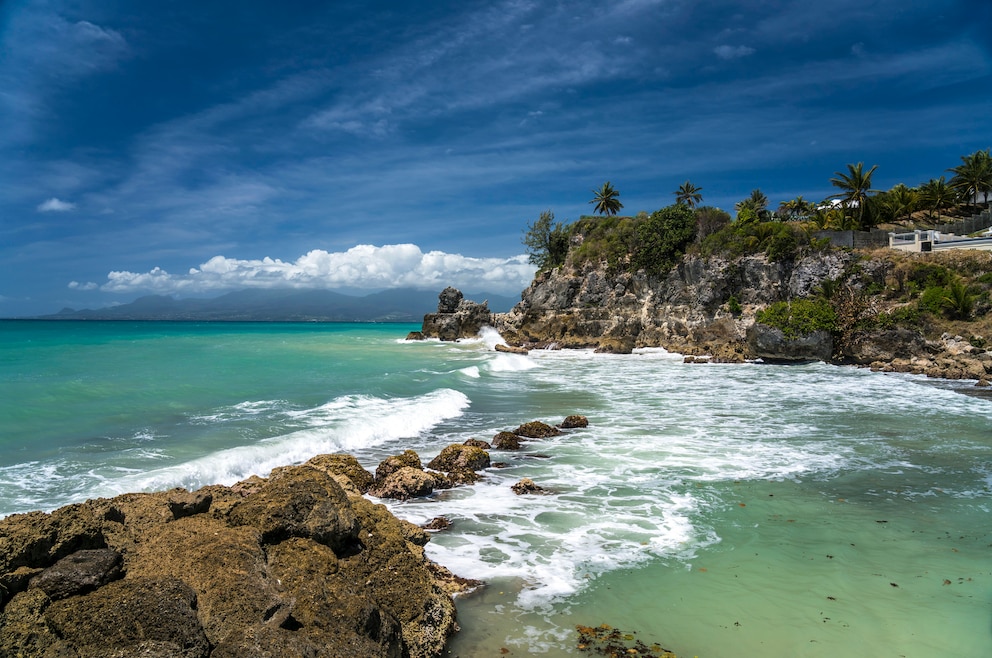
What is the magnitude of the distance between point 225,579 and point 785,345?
4033cm

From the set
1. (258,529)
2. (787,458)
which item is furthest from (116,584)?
(787,458)

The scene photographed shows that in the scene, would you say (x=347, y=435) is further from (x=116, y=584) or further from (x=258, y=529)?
(x=116, y=584)

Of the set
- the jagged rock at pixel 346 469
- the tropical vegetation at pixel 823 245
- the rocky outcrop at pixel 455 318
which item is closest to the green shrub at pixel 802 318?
the tropical vegetation at pixel 823 245

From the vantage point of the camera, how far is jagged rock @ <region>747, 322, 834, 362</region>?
123 ft

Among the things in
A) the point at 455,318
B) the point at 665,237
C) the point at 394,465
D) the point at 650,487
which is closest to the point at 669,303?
the point at 665,237

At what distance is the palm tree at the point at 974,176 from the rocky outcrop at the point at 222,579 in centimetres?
6501

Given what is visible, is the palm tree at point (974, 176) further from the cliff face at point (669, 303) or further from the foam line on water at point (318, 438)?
the foam line on water at point (318, 438)

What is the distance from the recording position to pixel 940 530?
28.8 feet

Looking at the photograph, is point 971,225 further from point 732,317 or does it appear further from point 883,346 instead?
point 732,317

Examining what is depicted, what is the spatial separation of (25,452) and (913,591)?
17.5 metres

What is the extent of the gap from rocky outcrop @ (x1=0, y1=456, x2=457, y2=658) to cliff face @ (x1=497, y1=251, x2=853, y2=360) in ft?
126

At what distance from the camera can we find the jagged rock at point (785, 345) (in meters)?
37.6

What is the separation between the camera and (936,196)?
52.4 meters

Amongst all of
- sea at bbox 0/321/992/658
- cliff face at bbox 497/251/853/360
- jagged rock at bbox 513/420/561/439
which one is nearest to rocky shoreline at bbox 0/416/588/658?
sea at bbox 0/321/992/658
